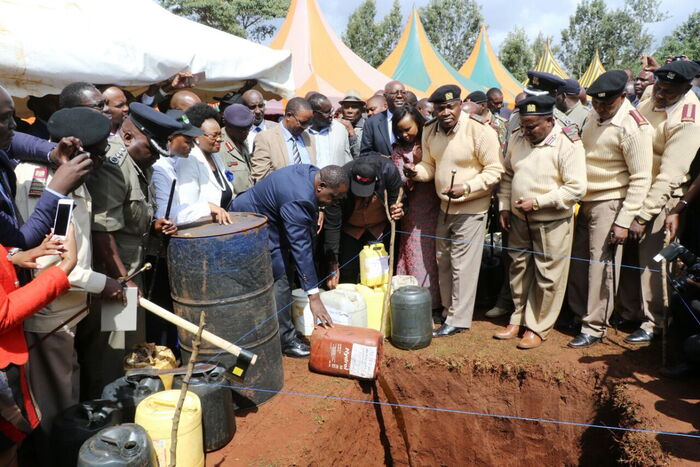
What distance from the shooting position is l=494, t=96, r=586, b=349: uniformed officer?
14.4 ft

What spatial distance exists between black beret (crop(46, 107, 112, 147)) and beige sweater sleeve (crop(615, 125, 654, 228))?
3.98 m

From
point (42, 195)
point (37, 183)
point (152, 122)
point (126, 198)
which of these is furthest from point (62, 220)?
point (152, 122)

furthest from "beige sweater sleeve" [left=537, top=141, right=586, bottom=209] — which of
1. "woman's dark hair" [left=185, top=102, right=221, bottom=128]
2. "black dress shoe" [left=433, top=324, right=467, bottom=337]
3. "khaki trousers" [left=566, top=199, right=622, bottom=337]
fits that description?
"woman's dark hair" [left=185, top=102, right=221, bottom=128]

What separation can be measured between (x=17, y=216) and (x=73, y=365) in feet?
3.26

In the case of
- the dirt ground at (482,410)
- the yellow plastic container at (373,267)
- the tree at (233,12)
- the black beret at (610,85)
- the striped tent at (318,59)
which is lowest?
the dirt ground at (482,410)

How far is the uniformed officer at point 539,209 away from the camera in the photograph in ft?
14.4

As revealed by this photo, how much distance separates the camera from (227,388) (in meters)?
3.39

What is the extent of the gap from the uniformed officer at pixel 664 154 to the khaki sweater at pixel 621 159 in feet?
0.44

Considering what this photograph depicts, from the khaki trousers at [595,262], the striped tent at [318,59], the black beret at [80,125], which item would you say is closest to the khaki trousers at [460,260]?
the khaki trousers at [595,262]

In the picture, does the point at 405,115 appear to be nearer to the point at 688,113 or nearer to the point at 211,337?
the point at 688,113

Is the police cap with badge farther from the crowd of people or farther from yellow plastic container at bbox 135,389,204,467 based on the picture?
yellow plastic container at bbox 135,389,204,467

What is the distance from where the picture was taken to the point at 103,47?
4.14 m

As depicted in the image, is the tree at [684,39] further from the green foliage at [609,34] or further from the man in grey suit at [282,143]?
the man in grey suit at [282,143]

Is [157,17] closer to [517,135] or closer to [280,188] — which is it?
[280,188]
